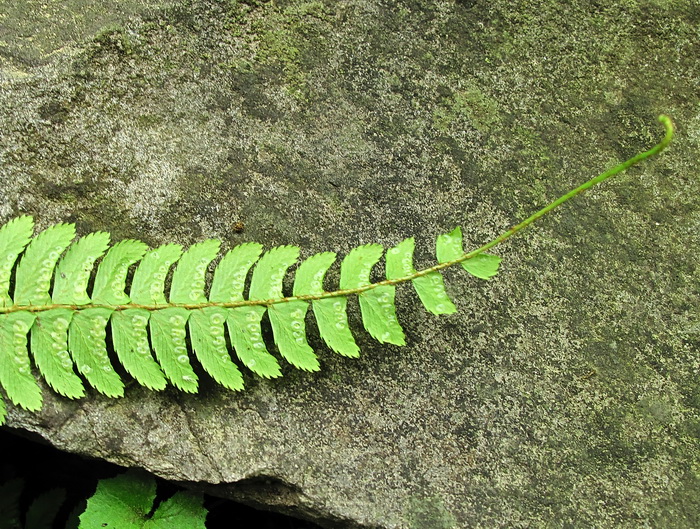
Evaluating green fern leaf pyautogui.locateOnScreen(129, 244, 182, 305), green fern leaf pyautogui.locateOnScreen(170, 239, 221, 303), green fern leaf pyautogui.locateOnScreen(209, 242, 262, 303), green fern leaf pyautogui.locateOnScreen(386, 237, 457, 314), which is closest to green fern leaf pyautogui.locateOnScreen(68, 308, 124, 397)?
green fern leaf pyautogui.locateOnScreen(129, 244, 182, 305)

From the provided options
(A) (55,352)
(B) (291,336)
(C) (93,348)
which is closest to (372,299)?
(B) (291,336)

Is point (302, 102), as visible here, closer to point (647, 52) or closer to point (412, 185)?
point (412, 185)

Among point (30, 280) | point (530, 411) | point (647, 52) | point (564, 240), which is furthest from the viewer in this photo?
point (647, 52)

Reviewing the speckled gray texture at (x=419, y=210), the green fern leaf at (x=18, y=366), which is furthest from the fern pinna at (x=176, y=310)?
the speckled gray texture at (x=419, y=210)

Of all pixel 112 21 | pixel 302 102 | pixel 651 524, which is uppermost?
pixel 112 21

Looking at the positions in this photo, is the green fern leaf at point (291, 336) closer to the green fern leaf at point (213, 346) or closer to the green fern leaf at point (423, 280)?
the green fern leaf at point (213, 346)

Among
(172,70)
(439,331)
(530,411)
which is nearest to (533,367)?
(530,411)

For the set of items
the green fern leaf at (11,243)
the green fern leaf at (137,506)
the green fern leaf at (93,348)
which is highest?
the green fern leaf at (11,243)
